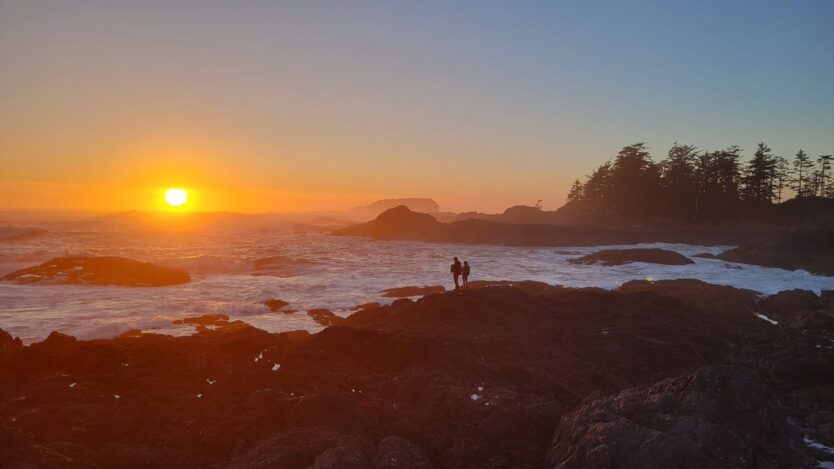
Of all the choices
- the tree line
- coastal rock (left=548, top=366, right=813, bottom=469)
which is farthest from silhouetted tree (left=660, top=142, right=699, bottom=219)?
coastal rock (left=548, top=366, right=813, bottom=469)

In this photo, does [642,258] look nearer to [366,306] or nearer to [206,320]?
[366,306]

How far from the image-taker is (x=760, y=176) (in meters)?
70.0

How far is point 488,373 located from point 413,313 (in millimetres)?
5869

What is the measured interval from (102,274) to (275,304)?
15.2 metres

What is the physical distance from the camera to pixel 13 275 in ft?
93.9

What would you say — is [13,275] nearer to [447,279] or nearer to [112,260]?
[112,260]

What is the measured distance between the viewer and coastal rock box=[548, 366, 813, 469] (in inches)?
190

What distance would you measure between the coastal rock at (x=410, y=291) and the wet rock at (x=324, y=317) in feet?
14.9

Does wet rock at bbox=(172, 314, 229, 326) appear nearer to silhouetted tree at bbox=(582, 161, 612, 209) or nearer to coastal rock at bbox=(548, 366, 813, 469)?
coastal rock at bbox=(548, 366, 813, 469)

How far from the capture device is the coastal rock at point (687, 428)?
482cm

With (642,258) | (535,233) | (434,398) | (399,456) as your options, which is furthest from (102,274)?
(535,233)

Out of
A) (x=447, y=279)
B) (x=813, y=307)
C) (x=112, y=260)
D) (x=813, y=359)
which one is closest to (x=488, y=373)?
(x=813, y=359)

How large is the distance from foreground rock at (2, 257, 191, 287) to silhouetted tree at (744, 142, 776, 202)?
258ft

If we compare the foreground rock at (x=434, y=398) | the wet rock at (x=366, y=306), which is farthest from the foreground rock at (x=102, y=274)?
the foreground rock at (x=434, y=398)
